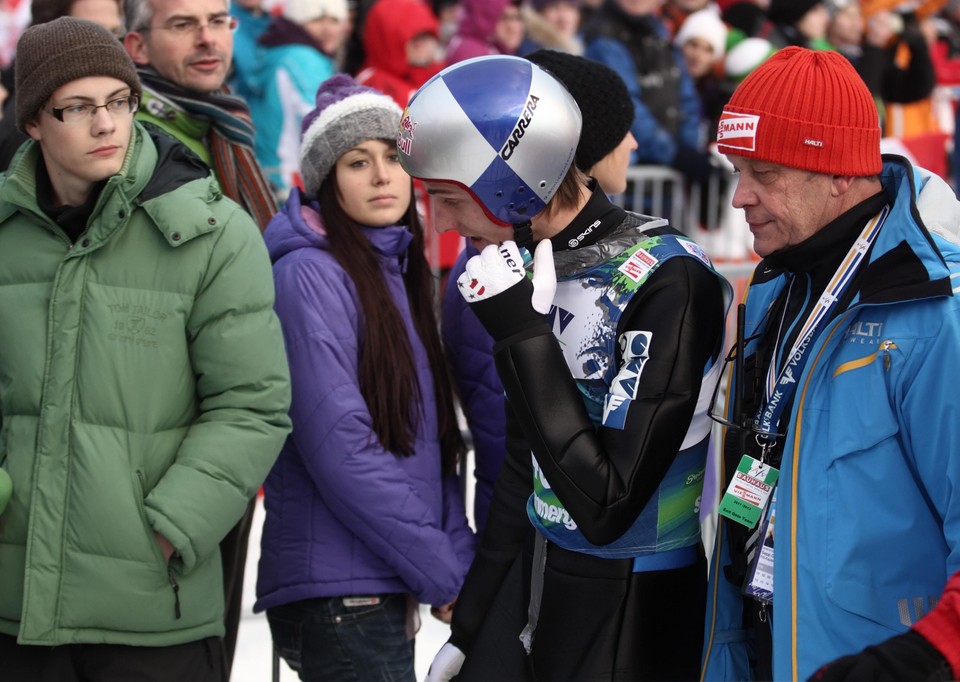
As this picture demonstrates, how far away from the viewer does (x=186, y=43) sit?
4.14m

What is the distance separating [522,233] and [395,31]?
17.5 ft

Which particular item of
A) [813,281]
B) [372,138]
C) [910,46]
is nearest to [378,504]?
[372,138]

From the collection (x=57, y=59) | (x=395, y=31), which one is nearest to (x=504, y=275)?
(x=57, y=59)

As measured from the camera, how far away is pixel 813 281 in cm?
257

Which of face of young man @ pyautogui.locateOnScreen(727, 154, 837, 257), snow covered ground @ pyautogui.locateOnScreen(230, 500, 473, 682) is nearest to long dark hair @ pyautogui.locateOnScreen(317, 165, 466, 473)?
face of young man @ pyautogui.locateOnScreen(727, 154, 837, 257)

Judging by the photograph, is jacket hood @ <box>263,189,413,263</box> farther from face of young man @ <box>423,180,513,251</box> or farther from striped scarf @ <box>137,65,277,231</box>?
face of young man @ <box>423,180,513,251</box>

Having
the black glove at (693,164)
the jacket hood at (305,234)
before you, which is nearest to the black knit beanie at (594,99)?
the jacket hood at (305,234)

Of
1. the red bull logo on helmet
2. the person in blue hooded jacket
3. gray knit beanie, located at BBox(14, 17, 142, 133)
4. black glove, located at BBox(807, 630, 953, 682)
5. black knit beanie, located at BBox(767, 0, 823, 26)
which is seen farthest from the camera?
black knit beanie, located at BBox(767, 0, 823, 26)

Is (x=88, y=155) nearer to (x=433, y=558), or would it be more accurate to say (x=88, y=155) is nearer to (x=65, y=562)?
(x=65, y=562)

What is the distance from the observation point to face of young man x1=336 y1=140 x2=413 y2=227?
368 centimetres

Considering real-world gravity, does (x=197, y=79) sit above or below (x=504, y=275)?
above

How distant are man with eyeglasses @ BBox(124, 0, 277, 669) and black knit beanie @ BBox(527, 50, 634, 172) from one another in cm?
116

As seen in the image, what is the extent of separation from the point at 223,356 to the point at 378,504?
2.05ft

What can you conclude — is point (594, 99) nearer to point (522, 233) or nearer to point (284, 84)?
point (522, 233)
